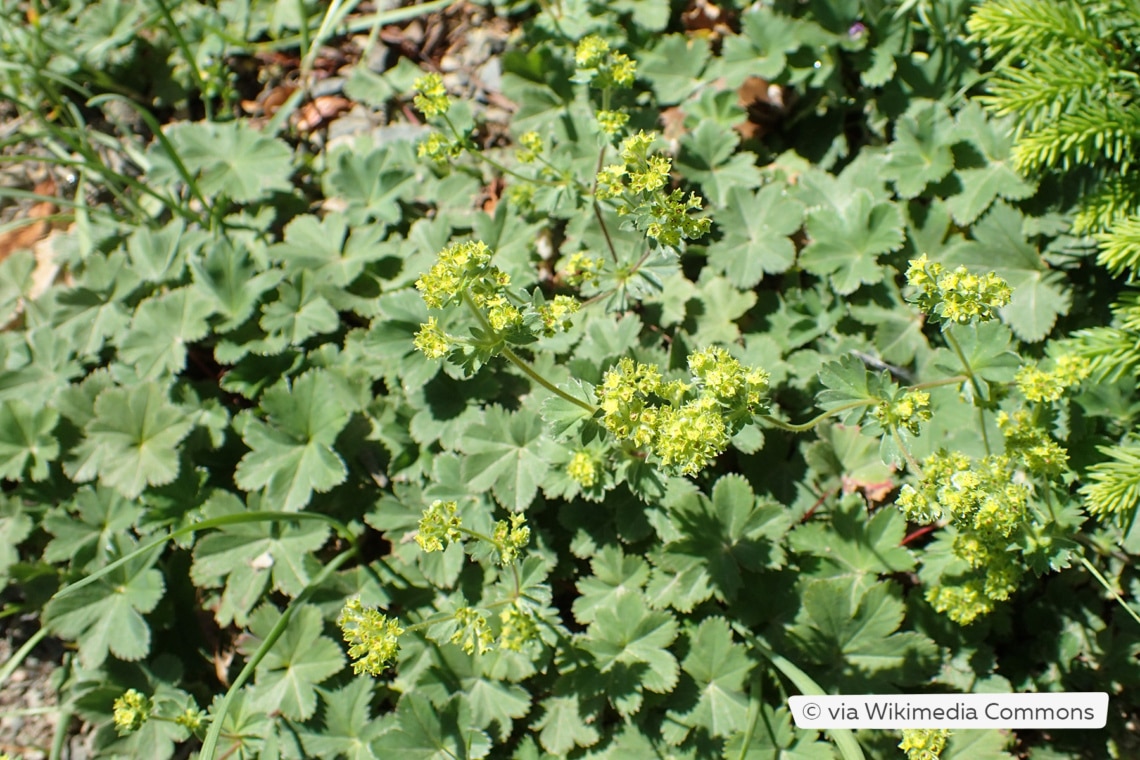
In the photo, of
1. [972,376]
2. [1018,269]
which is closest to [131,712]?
[972,376]

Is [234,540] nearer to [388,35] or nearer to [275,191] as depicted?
[275,191]

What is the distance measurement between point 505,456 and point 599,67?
1520mm

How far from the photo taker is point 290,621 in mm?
3381

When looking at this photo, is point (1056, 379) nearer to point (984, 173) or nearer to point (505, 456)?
point (984, 173)

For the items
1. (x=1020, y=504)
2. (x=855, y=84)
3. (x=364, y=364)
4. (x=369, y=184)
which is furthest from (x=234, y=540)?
(x=855, y=84)

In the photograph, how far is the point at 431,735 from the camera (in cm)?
316

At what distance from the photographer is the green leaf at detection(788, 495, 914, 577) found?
10.4ft

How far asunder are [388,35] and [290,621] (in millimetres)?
3271

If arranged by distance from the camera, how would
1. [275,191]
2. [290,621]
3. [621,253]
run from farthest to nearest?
[275,191]
[621,253]
[290,621]

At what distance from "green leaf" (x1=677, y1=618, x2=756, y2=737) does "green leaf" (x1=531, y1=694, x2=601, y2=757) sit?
35cm

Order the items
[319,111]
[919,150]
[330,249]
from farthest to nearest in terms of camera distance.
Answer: [319,111]
[330,249]
[919,150]

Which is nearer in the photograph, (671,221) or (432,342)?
(432,342)

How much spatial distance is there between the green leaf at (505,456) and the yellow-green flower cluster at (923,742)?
1477mm

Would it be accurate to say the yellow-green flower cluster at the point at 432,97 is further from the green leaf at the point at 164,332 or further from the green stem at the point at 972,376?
the green stem at the point at 972,376
